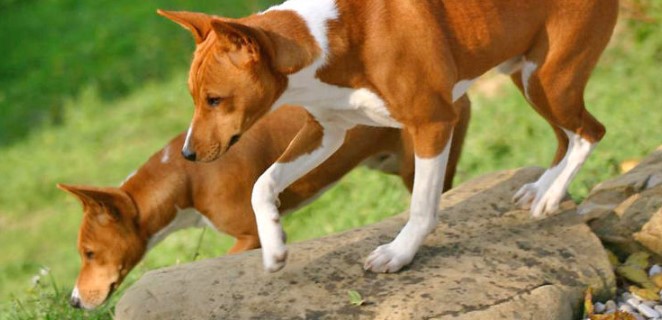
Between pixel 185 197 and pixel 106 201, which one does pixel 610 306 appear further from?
pixel 106 201

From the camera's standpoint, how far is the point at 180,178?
5910 millimetres

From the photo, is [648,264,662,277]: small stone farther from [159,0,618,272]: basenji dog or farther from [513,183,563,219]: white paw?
[159,0,618,272]: basenji dog

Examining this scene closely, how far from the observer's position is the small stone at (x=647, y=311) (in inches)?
172

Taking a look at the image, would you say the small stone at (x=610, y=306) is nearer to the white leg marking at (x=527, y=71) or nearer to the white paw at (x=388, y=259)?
the white paw at (x=388, y=259)

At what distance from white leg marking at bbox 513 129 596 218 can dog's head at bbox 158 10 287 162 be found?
149 cm

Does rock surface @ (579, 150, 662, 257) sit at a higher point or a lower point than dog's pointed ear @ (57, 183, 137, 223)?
higher

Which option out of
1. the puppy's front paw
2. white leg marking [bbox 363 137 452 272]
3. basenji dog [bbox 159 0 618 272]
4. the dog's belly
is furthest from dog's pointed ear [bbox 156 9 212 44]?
white leg marking [bbox 363 137 452 272]

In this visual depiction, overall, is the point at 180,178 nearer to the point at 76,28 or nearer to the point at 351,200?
the point at 351,200

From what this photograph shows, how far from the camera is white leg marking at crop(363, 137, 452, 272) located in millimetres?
4438

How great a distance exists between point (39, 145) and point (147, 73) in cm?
157

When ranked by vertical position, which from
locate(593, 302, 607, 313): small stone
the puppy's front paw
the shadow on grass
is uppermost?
the puppy's front paw

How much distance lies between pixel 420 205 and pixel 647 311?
1017 mm

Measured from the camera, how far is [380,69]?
4.20 m

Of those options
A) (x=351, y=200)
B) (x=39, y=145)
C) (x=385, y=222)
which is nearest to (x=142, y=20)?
(x=39, y=145)
